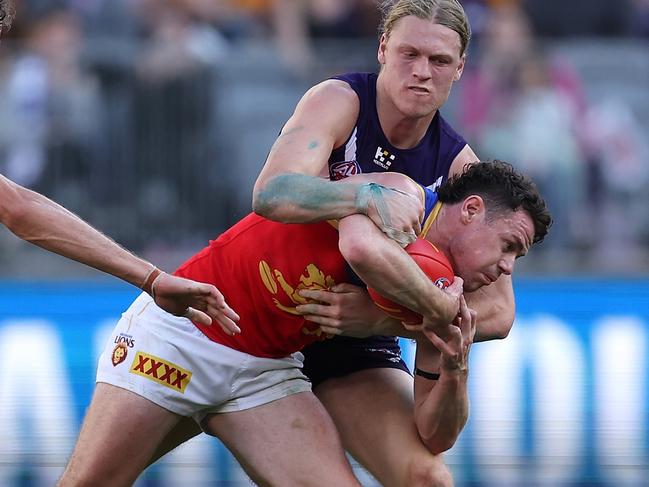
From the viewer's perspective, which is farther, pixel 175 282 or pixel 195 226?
pixel 195 226

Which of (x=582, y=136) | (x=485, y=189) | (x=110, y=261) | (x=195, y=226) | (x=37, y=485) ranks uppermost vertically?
(x=582, y=136)

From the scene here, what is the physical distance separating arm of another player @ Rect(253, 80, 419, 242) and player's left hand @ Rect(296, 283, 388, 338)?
358 mm

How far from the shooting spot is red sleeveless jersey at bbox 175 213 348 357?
199 inches

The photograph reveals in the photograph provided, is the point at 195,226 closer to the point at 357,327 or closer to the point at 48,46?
the point at 48,46

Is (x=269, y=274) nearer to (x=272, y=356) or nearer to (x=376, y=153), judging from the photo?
(x=272, y=356)

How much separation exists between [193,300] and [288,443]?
0.76 metres

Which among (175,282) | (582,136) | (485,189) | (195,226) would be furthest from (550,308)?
(175,282)

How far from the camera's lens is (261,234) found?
520cm

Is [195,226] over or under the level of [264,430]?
over

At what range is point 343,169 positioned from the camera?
5.18 metres

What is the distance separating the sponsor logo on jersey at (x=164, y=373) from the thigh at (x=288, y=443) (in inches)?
8.8

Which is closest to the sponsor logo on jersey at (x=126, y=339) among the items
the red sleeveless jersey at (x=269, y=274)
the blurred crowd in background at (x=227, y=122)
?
the red sleeveless jersey at (x=269, y=274)

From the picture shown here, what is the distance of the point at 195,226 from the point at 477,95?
2.08m

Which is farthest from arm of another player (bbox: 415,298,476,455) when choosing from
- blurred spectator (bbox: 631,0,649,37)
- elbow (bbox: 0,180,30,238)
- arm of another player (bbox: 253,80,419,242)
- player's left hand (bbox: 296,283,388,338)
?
blurred spectator (bbox: 631,0,649,37)
